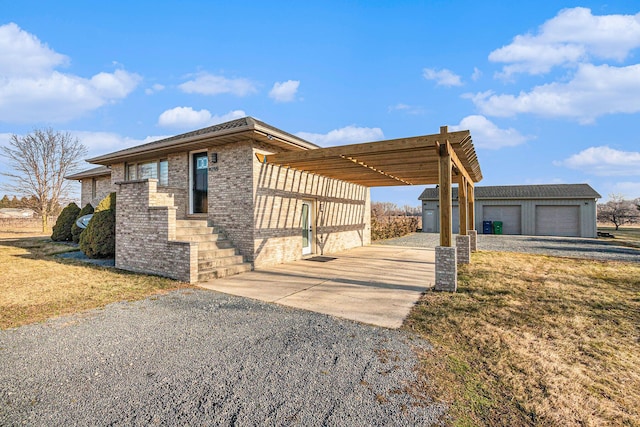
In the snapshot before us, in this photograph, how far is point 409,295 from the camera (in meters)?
5.82

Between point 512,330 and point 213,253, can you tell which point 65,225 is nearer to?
point 213,253

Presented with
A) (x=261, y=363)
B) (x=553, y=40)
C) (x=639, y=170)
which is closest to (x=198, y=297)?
(x=261, y=363)

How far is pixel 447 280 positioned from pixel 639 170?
127 ft

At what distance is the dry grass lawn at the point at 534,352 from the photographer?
236cm

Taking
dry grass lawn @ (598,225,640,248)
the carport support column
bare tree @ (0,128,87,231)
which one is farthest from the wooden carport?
bare tree @ (0,128,87,231)

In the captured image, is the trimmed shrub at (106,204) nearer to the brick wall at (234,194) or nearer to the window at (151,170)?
the window at (151,170)

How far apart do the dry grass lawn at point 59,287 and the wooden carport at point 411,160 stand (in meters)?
4.45

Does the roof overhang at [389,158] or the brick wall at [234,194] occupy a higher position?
the roof overhang at [389,158]

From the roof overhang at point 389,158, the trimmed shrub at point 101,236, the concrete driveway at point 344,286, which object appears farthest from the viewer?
the trimmed shrub at point 101,236

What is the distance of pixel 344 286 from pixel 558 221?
22.4 m

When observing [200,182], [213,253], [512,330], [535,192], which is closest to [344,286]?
[512,330]

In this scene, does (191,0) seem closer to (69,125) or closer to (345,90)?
(345,90)

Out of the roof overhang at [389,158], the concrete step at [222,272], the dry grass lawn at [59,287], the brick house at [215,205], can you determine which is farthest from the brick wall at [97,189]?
the roof overhang at [389,158]

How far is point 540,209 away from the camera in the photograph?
21.8m
